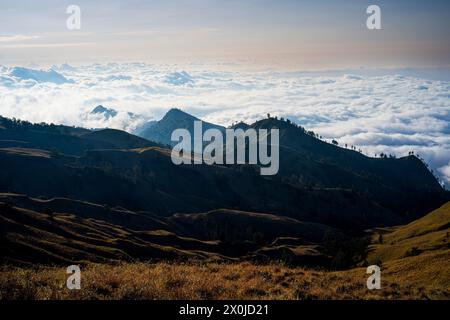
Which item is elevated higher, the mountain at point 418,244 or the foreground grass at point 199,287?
the foreground grass at point 199,287

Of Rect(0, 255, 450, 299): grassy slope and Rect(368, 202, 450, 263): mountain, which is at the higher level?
Rect(0, 255, 450, 299): grassy slope

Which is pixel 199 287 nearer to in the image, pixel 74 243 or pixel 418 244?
pixel 74 243

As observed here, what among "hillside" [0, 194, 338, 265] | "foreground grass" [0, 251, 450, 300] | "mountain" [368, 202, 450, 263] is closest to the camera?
"foreground grass" [0, 251, 450, 300]

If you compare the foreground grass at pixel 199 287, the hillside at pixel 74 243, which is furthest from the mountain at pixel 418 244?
the foreground grass at pixel 199 287

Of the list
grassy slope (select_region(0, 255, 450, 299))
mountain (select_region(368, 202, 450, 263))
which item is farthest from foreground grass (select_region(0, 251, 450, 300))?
mountain (select_region(368, 202, 450, 263))

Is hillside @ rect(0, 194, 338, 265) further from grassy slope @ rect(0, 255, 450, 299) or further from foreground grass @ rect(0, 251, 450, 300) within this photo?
grassy slope @ rect(0, 255, 450, 299)

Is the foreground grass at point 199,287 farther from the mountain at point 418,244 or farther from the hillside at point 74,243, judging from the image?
the mountain at point 418,244

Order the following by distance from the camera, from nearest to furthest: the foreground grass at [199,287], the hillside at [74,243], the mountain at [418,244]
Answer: the foreground grass at [199,287] → the hillside at [74,243] → the mountain at [418,244]

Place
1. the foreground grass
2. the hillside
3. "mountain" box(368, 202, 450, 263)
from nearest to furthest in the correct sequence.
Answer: the foreground grass → the hillside → "mountain" box(368, 202, 450, 263)

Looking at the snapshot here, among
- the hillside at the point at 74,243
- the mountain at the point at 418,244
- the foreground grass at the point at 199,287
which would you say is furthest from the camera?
the mountain at the point at 418,244

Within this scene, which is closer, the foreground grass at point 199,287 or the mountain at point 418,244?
the foreground grass at point 199,287
